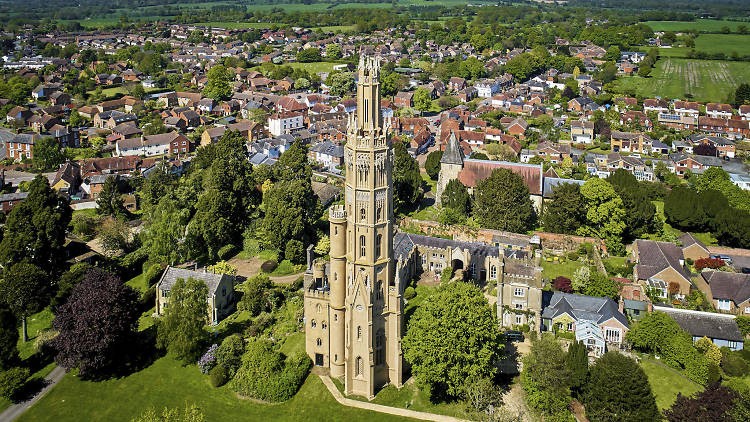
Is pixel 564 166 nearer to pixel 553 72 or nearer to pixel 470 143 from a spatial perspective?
pixel 470 143

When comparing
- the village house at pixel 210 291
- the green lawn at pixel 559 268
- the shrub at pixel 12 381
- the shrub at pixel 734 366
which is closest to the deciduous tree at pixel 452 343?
the shrub at pixel 734 366

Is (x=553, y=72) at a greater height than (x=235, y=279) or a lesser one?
greater

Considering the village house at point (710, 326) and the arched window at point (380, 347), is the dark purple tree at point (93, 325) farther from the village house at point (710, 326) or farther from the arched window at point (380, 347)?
the village house at point (710, 326)

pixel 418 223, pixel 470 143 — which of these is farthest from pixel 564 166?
pixel 418 223

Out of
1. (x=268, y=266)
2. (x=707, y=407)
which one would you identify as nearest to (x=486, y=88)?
(x=268, y=266)

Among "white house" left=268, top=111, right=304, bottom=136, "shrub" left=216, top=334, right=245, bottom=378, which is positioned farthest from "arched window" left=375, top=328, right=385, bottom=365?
"white house" left=268, top=111, right=304, bottom=136

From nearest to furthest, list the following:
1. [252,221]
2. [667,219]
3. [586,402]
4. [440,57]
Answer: [586,402] → [252,221] → [667,219] → [440,57]

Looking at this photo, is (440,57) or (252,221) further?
(440,57)
